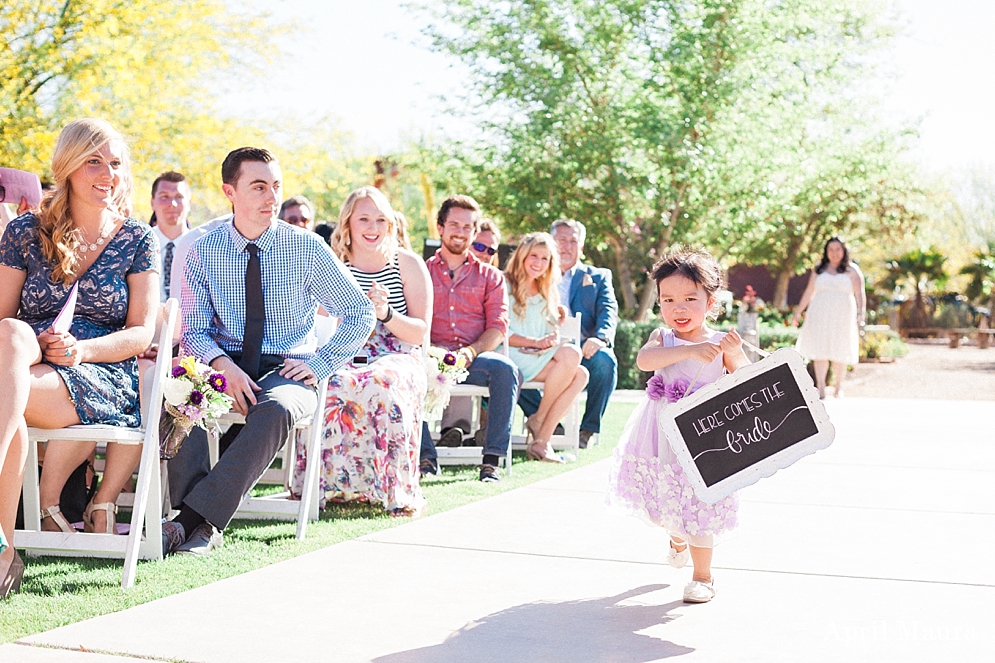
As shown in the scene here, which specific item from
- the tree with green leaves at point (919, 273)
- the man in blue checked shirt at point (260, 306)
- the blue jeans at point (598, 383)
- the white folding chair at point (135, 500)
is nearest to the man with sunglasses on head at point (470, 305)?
the blue jeans at point (598, 383)

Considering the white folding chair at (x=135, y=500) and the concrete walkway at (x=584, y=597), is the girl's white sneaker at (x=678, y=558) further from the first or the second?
the white folding chair at (x=135, y=500)

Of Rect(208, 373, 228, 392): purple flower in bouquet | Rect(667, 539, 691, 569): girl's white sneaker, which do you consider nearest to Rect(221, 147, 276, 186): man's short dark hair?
Rect(208, 373, 228, 392): purple flower in bouquet

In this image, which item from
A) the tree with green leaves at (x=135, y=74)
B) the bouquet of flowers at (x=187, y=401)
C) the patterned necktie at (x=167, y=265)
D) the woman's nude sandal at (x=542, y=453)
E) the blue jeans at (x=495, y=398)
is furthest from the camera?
the tree with green leaves at (x=135, y=74)

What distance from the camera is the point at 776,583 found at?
4.74 metres

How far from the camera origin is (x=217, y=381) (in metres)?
4.95

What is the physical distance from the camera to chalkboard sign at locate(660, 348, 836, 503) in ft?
14.0

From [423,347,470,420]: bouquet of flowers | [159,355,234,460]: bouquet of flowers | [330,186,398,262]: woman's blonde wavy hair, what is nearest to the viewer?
A: [159,355,234,460]: bouquet of flowers

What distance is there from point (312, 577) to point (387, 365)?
2.04 m

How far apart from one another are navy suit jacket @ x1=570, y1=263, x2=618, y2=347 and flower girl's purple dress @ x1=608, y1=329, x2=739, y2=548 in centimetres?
513

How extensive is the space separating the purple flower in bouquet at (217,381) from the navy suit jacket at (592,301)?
5.28 meters

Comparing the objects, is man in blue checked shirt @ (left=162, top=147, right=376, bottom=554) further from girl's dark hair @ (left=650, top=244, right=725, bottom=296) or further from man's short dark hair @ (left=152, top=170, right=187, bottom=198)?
man's short dark hair @ (left=152, top=170, right=187, bottom=198)

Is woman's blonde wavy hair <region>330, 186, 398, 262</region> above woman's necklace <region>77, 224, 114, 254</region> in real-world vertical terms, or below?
above

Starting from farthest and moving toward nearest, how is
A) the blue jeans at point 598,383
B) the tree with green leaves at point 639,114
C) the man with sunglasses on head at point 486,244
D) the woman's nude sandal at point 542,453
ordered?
the tree with green leaves at point 639,114
the blue jeans at point 598,383
the man with sunglasses on head at point 486,244
the woman's nude sandal at point 542,453

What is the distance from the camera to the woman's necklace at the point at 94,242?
4.95m
